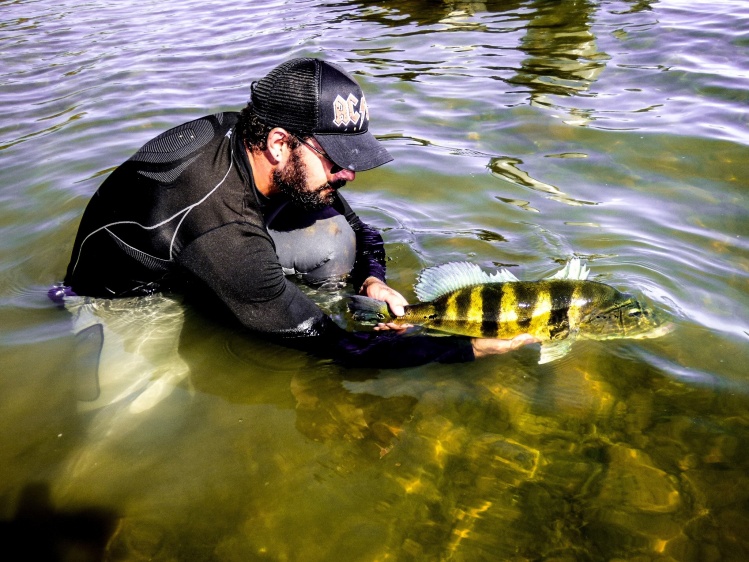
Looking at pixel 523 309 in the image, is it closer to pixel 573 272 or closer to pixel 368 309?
pixel 573 272

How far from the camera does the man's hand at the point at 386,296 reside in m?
3.81

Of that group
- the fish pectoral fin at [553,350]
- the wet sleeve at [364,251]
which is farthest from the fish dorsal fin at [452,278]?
the wet sleeve at [364,251]

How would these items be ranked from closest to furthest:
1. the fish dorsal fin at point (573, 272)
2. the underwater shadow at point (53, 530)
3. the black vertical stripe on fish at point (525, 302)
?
the underwater shadow at point (53, 530) < the black vertical stripe on fish at point (525, 302) < the fish dorsal fin at point (573, 272)

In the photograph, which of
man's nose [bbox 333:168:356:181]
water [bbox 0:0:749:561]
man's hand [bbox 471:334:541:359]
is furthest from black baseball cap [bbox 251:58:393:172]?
water [bbox 0:0:749:561]

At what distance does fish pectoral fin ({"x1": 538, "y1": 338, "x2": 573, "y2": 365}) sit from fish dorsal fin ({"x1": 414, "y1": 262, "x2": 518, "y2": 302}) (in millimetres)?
457

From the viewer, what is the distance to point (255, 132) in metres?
3.50

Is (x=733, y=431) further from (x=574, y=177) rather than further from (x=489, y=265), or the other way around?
(x=574, y=177)

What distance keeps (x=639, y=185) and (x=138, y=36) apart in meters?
10.3

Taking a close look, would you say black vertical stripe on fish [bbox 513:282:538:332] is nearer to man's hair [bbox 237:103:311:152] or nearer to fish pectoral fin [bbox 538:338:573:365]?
fish pectoral fin [bbox 538:338:573:365]

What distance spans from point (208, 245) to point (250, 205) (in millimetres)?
347

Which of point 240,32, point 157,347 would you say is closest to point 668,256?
point 157,347

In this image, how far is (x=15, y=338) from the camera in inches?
171

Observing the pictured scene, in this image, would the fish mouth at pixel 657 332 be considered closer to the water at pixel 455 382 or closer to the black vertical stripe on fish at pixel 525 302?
the water at pixel 455 382

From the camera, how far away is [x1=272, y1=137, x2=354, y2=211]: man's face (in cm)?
348
